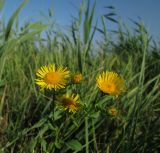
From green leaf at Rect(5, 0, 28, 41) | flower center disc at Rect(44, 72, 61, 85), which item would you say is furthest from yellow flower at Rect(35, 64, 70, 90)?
green leaf at Rect(5, 0, 28, 41)

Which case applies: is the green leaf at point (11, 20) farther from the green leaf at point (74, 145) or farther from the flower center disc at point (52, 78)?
the green leaf at point (74, 145)


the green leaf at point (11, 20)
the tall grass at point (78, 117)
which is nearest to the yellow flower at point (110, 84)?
the tall grass at point (78, 117)

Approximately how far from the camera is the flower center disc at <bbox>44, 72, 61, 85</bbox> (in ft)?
3.43

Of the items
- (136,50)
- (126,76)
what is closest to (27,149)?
(126,76)

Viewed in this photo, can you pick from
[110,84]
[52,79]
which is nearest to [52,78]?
[52,79]

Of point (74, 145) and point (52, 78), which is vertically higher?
point (52, 78)

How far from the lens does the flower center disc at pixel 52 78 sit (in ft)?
3.43

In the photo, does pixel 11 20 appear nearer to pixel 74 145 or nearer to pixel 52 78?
pixel 52 78

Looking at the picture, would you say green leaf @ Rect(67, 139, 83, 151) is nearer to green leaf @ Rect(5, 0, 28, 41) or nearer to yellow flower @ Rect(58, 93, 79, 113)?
yellow flower @ Rect(58, 93, 79, 113)

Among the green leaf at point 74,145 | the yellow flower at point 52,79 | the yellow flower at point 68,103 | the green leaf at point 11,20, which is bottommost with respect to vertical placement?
the green leaf at point 74,145

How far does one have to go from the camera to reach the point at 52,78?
1065 mm

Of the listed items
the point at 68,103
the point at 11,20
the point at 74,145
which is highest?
the point at 11,20

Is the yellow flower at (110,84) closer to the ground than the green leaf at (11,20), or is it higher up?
closer to the ground

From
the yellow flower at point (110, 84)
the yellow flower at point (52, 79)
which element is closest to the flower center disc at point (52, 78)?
the yellow flower at point (52, 79)
